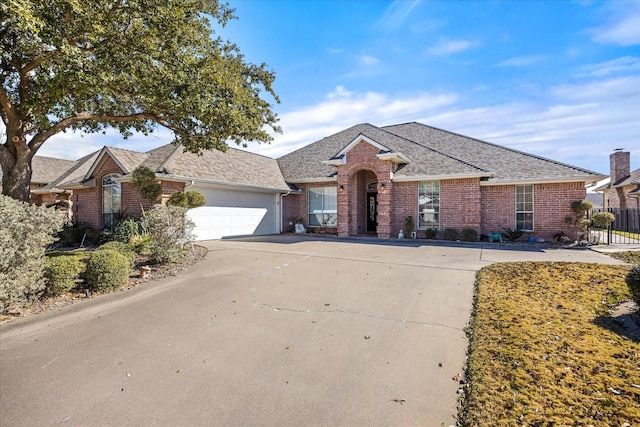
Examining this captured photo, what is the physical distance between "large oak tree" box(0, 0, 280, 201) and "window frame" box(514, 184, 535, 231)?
12.1m

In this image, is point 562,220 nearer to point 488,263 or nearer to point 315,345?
point 488,263

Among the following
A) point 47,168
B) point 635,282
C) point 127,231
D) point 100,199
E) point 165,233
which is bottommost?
point 635,282

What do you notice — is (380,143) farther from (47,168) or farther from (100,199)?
(47,168)

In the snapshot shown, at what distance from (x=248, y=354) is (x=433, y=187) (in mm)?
13904

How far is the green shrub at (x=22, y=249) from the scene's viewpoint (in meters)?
5.58

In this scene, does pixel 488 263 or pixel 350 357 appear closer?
pixel 350 357

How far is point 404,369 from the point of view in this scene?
3.80m

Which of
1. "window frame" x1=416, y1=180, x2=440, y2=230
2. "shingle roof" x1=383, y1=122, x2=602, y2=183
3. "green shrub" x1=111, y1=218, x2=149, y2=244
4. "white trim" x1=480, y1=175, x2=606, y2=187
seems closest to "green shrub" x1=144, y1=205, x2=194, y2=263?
"green shrub" x1=111, y1=218, x2=149, y2=244

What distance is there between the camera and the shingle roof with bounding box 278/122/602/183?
14.3m

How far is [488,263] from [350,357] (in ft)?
22.1

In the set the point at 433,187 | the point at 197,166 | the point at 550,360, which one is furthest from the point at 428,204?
the point at 550,360

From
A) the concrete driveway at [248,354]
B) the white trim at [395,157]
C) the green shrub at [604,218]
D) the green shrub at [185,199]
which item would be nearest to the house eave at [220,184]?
the green shrub at [185,199]

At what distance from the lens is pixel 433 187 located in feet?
52.2

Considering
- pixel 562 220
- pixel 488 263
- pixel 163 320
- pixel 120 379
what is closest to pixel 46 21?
pixel 163 320
